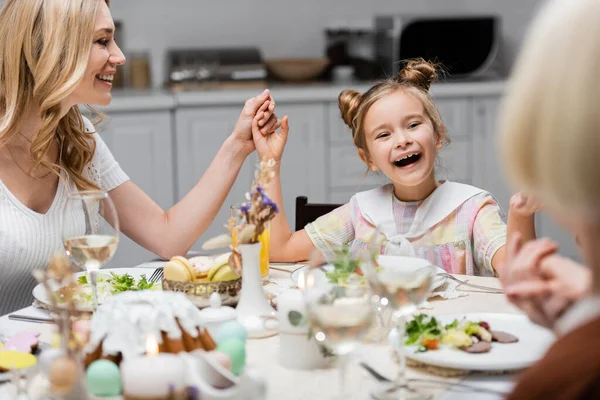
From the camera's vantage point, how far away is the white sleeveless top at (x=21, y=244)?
1755mm

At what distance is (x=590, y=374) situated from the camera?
2.30 feet

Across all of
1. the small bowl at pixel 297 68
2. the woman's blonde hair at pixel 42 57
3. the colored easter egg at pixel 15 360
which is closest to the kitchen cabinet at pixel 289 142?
the small bowl at pixel 297 68

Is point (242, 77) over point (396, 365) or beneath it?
over

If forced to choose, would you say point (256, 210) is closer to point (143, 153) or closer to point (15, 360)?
point (15, 360)

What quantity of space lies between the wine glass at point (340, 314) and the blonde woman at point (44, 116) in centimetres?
101

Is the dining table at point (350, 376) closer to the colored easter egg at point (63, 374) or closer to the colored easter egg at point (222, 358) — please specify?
the colored easter egg at point (222, 358)

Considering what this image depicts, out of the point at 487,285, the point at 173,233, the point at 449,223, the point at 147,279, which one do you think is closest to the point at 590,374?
the point at 487,285

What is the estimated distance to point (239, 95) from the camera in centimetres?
375

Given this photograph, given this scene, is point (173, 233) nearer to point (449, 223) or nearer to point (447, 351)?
point (449, 223)

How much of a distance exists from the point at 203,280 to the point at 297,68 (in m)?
2.82

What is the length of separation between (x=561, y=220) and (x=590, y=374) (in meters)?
0.14

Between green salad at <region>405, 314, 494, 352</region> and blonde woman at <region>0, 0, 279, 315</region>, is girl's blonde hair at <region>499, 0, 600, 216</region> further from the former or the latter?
blonde woman at <region>0, 0, 279, 315</region>

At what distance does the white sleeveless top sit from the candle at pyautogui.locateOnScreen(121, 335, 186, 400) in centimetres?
95

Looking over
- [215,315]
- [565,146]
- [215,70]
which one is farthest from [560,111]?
[215,70]
